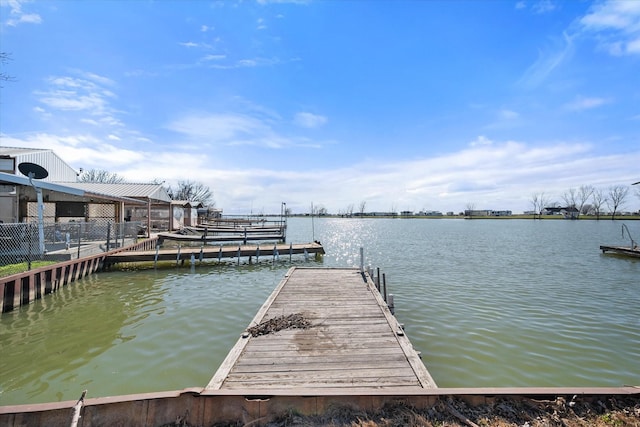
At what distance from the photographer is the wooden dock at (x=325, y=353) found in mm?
4000

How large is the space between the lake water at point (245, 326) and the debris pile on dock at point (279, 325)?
1140mm

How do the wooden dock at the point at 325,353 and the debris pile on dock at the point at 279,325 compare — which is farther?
the debris pile on dock at the point at 279,325

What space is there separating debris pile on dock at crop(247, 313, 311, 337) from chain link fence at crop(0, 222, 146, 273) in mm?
9106

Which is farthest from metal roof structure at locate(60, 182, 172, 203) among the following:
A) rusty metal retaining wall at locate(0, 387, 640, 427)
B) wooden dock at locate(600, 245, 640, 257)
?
wooden dock at locate(600, 245, 640, 257)

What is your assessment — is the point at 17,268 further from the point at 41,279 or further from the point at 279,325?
the point at 279,325

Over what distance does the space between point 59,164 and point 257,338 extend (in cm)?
2985

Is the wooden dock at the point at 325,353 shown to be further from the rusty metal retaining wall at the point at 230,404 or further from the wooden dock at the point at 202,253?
the wooden dock at the point at 202,253

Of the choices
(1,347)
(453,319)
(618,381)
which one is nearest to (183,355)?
(1,347)

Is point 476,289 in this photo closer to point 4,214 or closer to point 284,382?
point 284,382

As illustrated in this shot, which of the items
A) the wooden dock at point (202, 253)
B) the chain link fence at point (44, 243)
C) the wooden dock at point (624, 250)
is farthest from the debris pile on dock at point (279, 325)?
the wooden dock at point (624, 250)

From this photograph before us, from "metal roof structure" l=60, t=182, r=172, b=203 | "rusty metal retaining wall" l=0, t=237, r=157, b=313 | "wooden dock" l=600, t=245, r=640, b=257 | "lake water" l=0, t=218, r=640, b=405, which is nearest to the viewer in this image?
"lake water" l=0, t=218, r=640, b=405

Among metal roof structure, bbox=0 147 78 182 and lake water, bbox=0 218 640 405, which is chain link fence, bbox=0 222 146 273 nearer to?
lake water, bbox=0 218 640 405

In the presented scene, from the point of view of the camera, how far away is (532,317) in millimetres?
9055

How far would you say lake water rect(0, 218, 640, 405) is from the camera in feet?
18.4
